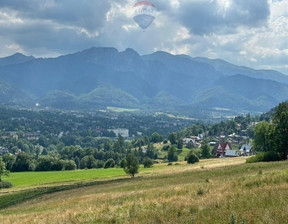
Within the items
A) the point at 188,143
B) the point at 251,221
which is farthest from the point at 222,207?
the point at 188,143

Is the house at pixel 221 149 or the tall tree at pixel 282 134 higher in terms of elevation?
the tall tree at pixel 282 134

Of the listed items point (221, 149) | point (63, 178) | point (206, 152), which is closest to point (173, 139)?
point (221, 149)

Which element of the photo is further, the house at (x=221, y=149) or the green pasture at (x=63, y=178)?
the house at (x=221, y=149)

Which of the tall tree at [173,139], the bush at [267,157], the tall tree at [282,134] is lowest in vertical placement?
the tall tree at [173,139]

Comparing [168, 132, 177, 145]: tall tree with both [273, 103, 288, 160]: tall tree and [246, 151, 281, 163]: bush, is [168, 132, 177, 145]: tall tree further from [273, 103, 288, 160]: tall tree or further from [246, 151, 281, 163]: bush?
[273, 103, 288, 160]: tall tree

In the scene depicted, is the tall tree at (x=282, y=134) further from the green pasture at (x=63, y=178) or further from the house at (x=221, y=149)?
the house at (x=221, y=149)

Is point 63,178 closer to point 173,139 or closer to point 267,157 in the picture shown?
point 267,157

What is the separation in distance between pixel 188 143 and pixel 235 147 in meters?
35.5

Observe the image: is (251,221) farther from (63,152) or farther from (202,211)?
(63,152)

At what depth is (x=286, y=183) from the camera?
1535cm

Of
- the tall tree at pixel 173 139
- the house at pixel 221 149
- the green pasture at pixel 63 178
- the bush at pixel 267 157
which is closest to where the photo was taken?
the bush at pixel 267 157

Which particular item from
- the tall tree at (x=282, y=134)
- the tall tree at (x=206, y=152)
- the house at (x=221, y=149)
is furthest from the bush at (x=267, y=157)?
the house at (x=221, y=149)

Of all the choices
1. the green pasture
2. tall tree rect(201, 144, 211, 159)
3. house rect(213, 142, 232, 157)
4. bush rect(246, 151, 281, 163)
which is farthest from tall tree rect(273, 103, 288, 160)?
house rect(213, 142, 232, 157)

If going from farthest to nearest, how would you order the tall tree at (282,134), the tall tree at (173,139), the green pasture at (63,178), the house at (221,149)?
the tall tree at (173,139)
the house at (221,149)
the green pasture at (63,178)
the tall tree at (282,134)
